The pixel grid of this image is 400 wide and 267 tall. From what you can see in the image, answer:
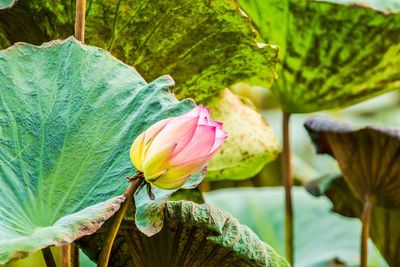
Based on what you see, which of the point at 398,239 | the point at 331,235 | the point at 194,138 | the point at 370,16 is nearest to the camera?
the point at 194,138

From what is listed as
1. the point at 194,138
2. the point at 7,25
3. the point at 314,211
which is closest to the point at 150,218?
the point at 194,138

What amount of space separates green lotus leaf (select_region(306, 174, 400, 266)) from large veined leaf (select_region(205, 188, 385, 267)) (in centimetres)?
6

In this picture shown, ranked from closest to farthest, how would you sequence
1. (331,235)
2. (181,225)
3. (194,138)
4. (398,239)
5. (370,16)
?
(194,138) < (181,225) < (370,16) < (398,239) < (331,235)

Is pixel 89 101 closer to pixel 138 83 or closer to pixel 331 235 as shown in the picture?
pixel 138 83

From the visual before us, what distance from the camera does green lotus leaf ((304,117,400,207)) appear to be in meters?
0.76

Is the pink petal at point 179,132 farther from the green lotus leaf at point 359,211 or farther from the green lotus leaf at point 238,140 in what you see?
Result: the green lotus leaf at point 359,211

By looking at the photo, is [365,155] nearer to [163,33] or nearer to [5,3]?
[163,33]

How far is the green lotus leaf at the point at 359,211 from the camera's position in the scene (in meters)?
0.95

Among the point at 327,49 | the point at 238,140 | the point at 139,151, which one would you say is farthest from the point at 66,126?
the point at 327,49

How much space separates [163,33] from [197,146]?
0.25 m

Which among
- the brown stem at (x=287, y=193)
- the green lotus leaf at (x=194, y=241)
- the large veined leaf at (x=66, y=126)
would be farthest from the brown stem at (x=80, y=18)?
the brown stem at (x=287, y=193)

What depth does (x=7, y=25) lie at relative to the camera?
1.87 feet

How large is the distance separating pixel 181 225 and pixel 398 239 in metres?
0.61

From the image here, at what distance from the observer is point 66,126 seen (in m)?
0.47
